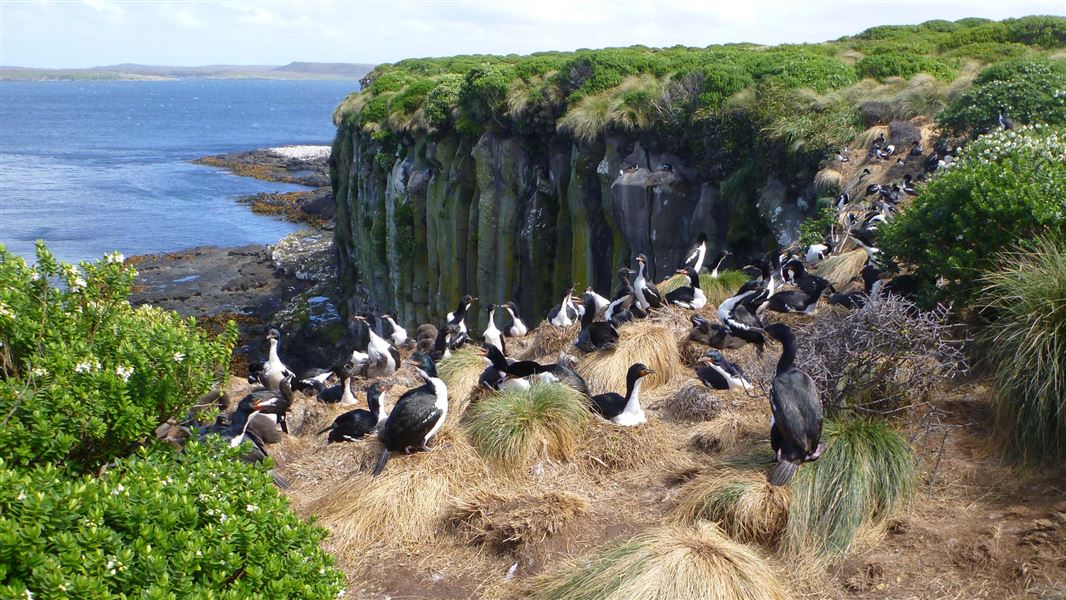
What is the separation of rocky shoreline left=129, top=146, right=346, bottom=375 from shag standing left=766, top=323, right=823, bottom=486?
26.6 meters

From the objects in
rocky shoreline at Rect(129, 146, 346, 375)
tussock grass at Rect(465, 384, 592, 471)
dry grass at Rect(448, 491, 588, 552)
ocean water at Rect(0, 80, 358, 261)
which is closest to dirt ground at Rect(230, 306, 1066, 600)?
dry grass at Rect(448, 491, 588, 552)

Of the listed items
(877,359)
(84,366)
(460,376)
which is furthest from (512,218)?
(84,366)

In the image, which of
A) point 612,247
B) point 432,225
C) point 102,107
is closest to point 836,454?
point 612,247

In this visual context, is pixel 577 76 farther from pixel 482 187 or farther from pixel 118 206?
pixel 118 206

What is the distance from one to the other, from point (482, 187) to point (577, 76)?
4.79 meters

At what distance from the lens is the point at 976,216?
29.8 ft

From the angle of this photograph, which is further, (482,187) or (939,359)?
(482,187)

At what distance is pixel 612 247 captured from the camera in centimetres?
2377

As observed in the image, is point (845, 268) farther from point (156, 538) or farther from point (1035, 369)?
point (156, 538)

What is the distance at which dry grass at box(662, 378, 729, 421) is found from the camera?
30.4 ft

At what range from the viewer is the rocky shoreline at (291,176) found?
61.0 m

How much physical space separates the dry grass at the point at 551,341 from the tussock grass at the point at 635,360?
5.39ft

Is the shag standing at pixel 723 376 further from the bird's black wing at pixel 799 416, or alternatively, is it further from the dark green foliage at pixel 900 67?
the dark green foliage at pixel 900 67

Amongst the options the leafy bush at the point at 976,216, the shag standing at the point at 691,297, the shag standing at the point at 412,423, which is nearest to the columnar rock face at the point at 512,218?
the shag standing at the point at 691,297
